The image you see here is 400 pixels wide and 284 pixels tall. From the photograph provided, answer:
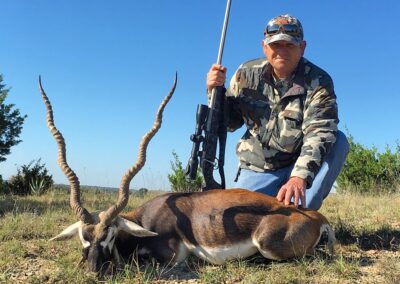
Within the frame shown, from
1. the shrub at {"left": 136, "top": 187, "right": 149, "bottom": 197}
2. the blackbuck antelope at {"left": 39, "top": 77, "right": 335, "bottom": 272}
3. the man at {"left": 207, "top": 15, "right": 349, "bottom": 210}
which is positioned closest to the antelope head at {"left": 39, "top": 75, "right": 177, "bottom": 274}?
the blackbuck antelope at {"left": 39, "top": 77, "right": 335, "bottom": 272}

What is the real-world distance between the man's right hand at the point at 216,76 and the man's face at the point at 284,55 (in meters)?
0.53

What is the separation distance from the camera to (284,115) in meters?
5.00

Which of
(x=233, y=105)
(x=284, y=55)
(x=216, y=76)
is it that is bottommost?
(x=233, y=105)

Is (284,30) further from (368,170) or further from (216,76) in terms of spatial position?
(368,170)

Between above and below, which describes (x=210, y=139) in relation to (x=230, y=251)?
above

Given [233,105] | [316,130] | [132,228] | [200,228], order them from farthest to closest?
[233,105] < [316,130] < [200,228] < [132,228]

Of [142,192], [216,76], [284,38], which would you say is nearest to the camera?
[284,38]

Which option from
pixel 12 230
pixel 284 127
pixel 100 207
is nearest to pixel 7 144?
pixel 100 207

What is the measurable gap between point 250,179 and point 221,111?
83 cm

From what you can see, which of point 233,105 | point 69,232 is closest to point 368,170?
point 233,105

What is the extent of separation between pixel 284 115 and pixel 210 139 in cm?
81

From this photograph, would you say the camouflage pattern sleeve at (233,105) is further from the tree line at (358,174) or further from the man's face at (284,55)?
the tree line at (358,174)

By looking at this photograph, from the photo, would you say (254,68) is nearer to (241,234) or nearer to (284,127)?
(284,127)

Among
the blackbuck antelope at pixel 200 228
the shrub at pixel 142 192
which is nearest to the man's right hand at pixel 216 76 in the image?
the blackbuck antelope at pixel 200 228
